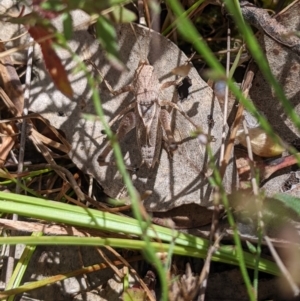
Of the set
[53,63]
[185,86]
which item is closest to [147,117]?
[185,86]

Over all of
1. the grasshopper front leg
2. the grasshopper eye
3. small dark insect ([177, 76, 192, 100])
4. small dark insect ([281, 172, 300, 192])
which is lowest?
small dark insect ([281, 172, 300, 192])

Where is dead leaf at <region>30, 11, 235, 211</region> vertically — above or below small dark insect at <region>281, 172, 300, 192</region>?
above

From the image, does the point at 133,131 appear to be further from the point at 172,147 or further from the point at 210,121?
the point at 210,121

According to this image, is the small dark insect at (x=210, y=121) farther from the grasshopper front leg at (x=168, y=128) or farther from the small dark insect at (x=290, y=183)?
the small dark insect at (x=290, y=183)

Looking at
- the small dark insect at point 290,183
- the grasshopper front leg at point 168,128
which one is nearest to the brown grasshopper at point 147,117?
the grasshopper front leg at point 168,128

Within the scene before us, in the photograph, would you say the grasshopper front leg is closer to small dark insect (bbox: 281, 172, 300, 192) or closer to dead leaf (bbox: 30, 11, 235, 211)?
dead leaf (bbox: 30, 11, 235, 211)

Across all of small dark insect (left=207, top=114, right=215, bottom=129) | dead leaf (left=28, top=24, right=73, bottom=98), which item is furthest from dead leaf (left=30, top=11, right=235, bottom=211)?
dead leaf (left=28, top=24, right=73, bottom=98)

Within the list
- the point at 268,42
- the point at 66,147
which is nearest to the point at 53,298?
the point at 66,147

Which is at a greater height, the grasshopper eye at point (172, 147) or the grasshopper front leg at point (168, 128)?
the grasshopper front leg at point (168, 128)
